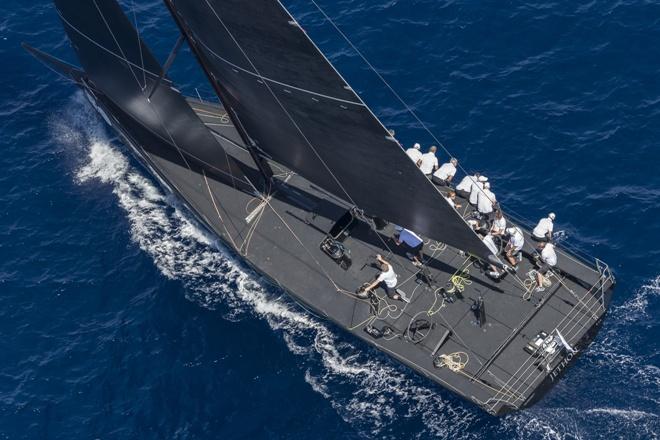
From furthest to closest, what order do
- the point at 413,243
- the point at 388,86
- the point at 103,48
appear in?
the point at 388,86 → the point at 103,48 → the point at 413,243

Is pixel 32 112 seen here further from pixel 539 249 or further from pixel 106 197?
pixel 539 249

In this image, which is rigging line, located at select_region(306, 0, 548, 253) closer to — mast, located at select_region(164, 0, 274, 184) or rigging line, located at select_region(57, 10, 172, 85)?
mast, located at select_region(164, 0, 274, 184)

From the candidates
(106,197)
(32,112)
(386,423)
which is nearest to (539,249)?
(386,423)

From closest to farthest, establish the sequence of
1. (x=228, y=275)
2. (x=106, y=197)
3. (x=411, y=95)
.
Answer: (x=228, y=275), (x=106, y=197), (x=411, y=95)

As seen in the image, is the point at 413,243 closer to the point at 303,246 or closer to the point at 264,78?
the point at 303,246

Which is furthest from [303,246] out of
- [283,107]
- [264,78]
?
[264,78]

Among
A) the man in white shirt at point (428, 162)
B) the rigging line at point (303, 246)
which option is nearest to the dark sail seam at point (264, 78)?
the rigging line at point (303, 246)
